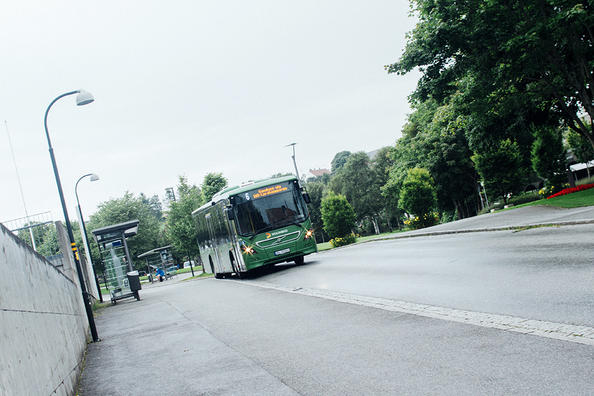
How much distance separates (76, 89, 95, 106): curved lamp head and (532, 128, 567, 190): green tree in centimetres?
3251

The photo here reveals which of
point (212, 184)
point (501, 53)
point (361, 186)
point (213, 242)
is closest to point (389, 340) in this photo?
point (501, 53)

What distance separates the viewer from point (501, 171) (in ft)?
146

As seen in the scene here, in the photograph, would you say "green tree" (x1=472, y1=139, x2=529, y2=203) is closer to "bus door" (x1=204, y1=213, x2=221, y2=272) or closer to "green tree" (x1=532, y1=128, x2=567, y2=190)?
"green tree" (x1=532, y1=128, x2=567, y2=190)

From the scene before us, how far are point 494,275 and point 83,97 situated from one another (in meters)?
12.1

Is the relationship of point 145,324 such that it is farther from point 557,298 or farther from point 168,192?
point 168,192

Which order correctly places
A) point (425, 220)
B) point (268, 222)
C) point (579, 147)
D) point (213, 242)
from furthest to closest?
point (579, 147) → point (425, 220) → point (213, 242) → point (268, 222)

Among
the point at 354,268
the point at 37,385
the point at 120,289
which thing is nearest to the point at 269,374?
the point at 37,385

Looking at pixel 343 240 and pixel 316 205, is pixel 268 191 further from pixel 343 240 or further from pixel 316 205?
pixel 316 205

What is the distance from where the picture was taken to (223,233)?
933 inches

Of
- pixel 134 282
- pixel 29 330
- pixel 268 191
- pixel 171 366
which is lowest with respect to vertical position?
pixel 171 366

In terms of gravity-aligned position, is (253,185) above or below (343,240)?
above

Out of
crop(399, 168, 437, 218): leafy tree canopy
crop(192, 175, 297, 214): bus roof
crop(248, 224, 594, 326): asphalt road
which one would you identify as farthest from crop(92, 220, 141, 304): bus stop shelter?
crop(399, 168, 437, 218): leafy tree canopy

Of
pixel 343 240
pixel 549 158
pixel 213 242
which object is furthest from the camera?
pixel 549 158

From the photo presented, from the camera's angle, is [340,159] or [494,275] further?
[340,159]
